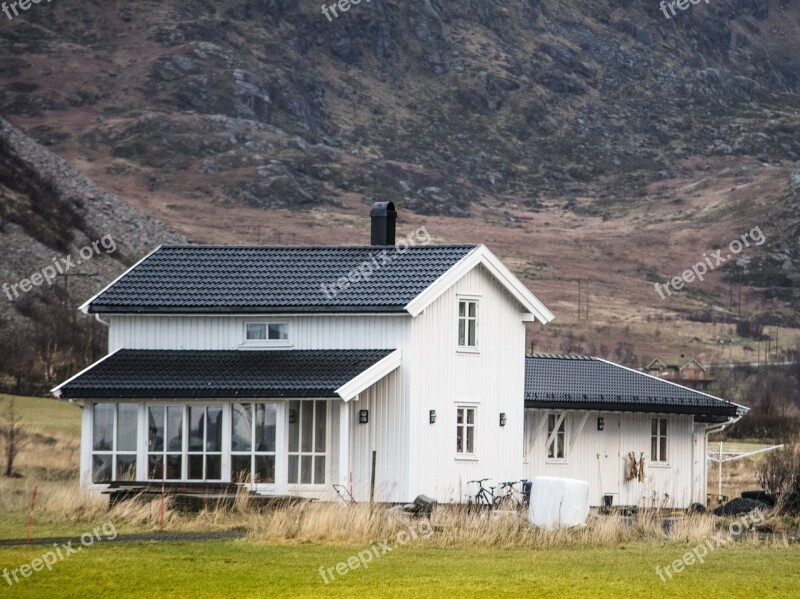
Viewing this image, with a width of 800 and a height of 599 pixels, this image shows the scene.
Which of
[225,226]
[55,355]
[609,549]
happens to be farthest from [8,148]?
[609,549]

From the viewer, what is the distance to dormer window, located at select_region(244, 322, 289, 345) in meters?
34.2

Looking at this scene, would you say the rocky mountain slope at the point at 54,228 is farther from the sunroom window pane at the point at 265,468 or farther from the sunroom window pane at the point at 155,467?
the sunroom window pane at the point at 265,468

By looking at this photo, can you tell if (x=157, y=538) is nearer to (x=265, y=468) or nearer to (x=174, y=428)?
(x=265, y=468)

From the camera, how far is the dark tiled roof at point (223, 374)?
31.6 m

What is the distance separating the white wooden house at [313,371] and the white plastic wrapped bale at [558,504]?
198 inches

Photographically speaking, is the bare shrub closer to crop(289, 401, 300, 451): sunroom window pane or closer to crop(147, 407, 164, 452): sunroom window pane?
crop(289, 401, 300, 451): sunroom window pane

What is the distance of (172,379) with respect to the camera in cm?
3244

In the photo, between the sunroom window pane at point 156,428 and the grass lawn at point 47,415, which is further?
the grass lawn at point 47,415

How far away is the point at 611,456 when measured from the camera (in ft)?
132

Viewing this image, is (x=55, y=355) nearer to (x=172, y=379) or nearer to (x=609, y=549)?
(x=172, y=379)

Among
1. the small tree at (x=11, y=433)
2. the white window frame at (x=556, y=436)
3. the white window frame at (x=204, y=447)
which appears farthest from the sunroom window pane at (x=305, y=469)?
the small tree at (x=11, y=433)

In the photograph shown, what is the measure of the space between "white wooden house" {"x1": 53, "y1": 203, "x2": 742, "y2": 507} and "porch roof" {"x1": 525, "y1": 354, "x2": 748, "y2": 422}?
3.13 m

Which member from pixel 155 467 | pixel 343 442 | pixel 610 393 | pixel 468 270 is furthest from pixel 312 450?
pixel 610 393

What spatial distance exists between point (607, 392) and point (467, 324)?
642cm
